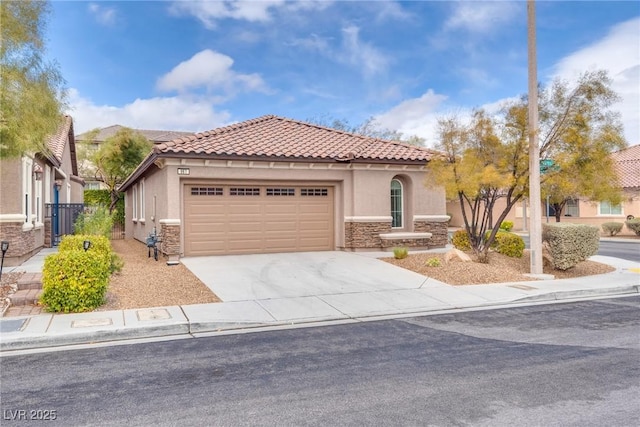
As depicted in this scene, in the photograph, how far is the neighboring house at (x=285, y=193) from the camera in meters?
14.6

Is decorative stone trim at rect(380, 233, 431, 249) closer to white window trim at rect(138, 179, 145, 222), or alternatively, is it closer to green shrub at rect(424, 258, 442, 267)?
green shrub at rect(424, 258, 442, 267)

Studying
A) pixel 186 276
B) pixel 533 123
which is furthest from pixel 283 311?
pixel 533 123

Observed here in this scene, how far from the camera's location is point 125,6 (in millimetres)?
14844

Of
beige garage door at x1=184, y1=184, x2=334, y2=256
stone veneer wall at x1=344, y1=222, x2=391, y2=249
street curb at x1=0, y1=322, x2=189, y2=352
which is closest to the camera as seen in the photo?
street curb at x1=0, y1=322, x2=189, y2=352

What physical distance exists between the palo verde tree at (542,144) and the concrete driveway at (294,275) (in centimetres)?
330

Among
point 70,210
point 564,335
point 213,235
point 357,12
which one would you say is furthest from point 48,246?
point 564,335

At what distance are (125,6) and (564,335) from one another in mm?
15254

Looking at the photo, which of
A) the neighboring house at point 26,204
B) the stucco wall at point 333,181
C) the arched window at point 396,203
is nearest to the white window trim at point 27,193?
the neighboring house at point 26,204

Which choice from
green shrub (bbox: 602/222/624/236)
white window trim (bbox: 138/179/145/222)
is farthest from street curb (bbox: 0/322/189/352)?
green shrub (bbox: 602/222/624/236)

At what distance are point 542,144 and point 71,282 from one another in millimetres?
11922

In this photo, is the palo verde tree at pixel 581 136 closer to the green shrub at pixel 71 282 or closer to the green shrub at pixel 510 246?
the green shrub at pixel 510 246

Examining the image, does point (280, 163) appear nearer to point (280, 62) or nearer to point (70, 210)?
point (280, 62)

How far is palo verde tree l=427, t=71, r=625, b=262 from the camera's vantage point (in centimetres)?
1206

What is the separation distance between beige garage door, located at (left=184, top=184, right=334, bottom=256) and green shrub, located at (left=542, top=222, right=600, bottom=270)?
23.9 ft
